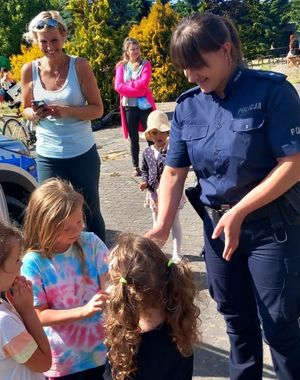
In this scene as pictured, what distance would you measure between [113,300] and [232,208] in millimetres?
661

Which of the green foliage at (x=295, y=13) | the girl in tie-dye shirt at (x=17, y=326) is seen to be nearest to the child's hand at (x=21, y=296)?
the girl in tie-dye shirt at (x=17, y=326)

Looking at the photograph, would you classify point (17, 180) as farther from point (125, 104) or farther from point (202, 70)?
point (125, 104)

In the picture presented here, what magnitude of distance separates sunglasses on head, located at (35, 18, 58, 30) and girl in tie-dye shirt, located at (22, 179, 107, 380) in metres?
1.55

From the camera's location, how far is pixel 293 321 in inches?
92.7

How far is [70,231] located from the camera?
229cm

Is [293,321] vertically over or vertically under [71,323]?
under

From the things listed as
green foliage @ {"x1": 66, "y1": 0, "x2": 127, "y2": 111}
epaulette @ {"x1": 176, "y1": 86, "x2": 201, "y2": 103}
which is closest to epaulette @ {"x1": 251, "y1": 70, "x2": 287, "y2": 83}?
epaulette @ {"x1": 176, "y1": 86, "x2": 201, "y2": 103}

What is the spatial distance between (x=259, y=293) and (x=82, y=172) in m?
1.69

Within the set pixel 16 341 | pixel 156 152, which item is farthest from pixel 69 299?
pixel 156 152

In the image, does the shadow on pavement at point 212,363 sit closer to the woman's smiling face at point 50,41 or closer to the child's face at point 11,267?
the child's face at point 11,267

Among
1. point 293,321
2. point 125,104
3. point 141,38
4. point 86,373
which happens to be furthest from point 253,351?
point 141,38

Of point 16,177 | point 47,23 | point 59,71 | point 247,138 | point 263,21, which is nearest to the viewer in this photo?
point 247,138

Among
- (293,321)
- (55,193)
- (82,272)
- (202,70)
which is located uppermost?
(202,70)

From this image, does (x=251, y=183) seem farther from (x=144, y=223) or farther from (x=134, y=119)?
(x=134, y=119)
